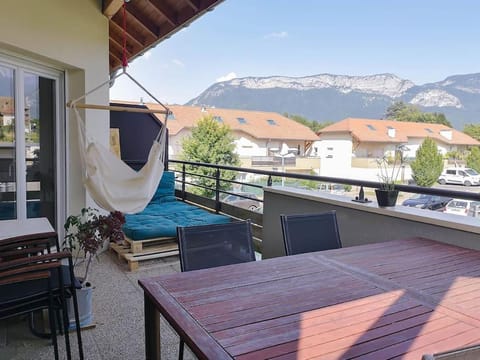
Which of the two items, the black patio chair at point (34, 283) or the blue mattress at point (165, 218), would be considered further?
the blue mattress at point (165, 218)

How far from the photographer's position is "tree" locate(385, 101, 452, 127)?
1268 inches

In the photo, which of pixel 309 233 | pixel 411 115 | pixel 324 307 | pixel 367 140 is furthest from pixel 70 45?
pixel 411 115

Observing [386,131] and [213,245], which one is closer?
[213,245]

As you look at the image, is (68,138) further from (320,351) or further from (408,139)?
(408,139)

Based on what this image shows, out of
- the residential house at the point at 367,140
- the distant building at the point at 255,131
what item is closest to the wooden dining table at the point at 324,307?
the distant building at the point at 255,131

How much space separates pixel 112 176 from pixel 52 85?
1027mm

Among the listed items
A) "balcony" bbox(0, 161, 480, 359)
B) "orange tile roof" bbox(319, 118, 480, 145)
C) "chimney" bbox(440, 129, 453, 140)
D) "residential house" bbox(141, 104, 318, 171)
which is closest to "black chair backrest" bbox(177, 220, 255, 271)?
"balcony" bbox(0, 161, 480, 359)

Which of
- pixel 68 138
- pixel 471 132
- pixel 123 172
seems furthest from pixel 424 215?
pixel 471 132

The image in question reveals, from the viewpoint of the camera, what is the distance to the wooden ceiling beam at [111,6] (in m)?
3.39

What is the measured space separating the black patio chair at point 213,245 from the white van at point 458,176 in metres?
13.0

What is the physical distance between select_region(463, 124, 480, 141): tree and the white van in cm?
1194

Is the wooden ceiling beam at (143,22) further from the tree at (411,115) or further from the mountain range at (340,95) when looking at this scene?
the mountain range at (340,95)

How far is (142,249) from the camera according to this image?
3.54 metres

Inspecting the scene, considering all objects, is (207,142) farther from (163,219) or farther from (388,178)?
(388,178)
